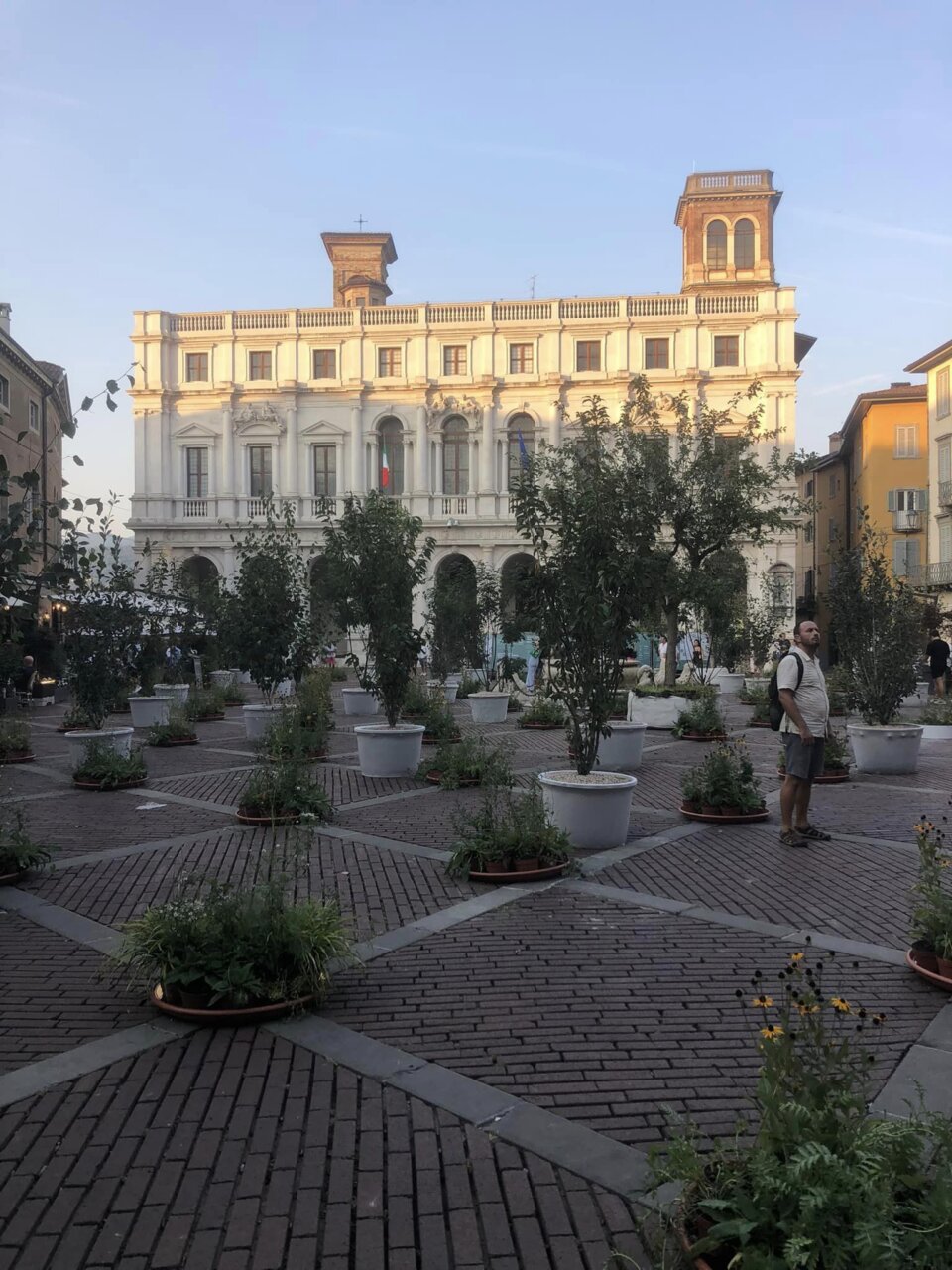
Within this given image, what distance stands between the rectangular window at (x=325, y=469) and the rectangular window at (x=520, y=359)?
10.0 meters

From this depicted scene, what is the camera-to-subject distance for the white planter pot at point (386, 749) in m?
13.1

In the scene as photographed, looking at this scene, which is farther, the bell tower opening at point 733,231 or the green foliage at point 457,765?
the bell tower opening at point 733,231

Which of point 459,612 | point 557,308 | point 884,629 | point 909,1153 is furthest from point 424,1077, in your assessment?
point 557,308

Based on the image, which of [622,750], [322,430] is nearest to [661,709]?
[622,750]

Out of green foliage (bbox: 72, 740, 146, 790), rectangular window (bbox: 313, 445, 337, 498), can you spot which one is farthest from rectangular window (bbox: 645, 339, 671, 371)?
green foliage (bbox: 72, 740, 146, 790)

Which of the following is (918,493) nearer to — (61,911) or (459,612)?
(459,612)

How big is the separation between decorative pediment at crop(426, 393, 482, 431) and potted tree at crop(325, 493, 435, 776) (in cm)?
3720

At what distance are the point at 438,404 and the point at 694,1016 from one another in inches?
1890

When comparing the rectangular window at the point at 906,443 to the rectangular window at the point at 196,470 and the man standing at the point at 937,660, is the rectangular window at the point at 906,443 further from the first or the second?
the rectangular window at the point at 196,470

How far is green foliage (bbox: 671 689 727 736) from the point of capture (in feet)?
55.8

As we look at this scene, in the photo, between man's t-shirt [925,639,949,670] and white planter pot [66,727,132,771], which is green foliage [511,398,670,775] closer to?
white planter pot [66,727,132,771]

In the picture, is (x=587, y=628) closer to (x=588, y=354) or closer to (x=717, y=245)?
(x=588, y=354)

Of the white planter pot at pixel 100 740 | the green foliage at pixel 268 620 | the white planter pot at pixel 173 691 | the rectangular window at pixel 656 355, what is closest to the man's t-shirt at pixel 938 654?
the green foliage at pixel 268 620

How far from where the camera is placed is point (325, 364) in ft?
169
